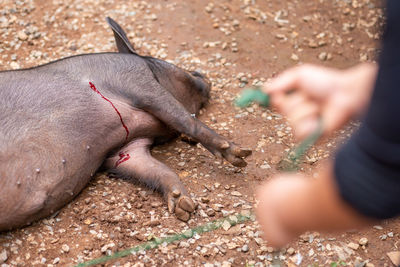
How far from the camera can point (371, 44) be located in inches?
168

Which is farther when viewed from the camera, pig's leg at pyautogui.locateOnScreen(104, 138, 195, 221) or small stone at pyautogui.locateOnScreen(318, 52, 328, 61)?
small stone at pyautogui.locateOnScreen(318, 52, 328, 61)

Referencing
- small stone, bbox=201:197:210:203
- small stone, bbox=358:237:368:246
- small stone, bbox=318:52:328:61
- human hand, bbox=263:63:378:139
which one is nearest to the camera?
human hand, bbox=263:63:378:139

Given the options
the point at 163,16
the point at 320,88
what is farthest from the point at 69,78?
the point at 320,88

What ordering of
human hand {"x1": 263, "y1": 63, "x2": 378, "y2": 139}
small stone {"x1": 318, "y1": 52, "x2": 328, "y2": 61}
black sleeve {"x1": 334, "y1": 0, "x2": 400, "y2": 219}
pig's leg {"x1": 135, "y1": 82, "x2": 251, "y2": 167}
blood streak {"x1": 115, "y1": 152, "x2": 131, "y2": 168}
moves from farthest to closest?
small stone {"x1": 318, "y1": 52, "x2": 328, "y2": 61}
blood streak {"x1": 115, "y1": 152, "x2": 131, "y2": 168}
pig's leg {"x1": 135, "y1": 82, "x2": 251, "y2": 167}
human hand {"x1": 263, "y1": 63, "x2": 378, "y2": 139}
black sleeve {"x1": 334, "y1": 0, "x2": 400, "y2": 219}

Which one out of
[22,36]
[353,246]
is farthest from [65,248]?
[22,36]

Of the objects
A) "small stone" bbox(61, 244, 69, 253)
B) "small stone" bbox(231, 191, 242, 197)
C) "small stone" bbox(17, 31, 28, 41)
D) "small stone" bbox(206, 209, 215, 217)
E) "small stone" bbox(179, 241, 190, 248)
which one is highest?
"small stone" bbox(17, 31, 28, 41)

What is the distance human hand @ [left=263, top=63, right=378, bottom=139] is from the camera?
1079mm

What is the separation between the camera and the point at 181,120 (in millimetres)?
2984

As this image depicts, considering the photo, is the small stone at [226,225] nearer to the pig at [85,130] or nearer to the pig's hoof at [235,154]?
the pig at [85,130]

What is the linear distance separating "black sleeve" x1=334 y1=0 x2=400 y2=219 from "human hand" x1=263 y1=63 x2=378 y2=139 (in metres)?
0.14

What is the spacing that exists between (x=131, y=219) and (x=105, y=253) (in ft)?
0.86

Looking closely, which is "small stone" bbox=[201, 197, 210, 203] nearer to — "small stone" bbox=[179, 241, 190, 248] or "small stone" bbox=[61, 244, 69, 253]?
"small stone" bbox=[179, 241, 190, 248]

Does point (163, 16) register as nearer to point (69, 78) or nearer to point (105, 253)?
point (69, 78)

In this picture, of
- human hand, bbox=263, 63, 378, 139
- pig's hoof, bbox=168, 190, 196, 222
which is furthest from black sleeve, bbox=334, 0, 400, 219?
pig's hoof, bbox=168, 190, 196, 222
